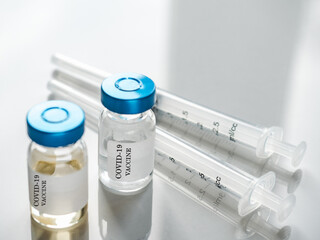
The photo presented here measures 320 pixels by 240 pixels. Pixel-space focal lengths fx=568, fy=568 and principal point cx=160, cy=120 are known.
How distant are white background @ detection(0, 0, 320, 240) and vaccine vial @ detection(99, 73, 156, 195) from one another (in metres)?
0.08

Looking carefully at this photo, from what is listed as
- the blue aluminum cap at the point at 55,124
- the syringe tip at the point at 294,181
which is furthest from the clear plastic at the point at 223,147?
the blue aluminum cap at the point at 55,124

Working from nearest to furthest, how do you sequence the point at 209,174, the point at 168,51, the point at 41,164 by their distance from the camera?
1. the point at 41,164
2. the point at 209,174
3. the point at 168,51

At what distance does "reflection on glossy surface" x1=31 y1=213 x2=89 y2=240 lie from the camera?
96 centimetres

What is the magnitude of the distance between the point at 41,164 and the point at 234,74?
26.9 inches

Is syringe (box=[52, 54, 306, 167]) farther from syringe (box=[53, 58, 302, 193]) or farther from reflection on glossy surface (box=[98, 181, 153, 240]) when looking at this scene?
reflection on glossy surface (box=[98, 181, 153, 240])

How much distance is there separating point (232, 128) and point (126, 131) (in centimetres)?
27

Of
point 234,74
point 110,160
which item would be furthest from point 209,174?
point 234,74

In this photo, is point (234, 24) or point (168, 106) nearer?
point (168, 106)

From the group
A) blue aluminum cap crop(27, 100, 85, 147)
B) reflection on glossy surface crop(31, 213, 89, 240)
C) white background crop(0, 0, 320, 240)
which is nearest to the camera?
blue aluminum cap crop(27, 100, 85, 147)

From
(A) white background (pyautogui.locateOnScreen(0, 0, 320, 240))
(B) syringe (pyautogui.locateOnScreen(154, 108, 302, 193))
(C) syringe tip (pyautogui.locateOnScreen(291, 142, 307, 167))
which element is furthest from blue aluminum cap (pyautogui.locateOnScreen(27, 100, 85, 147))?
(C) syringe tip (pyautogui.locateOnScreen(291, 142, 307, 167))

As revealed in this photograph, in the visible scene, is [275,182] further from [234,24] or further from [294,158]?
[234,24]

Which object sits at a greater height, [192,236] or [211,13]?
[211,13]

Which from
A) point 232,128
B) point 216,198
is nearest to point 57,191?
point 216,198

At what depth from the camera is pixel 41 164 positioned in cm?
91
